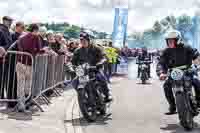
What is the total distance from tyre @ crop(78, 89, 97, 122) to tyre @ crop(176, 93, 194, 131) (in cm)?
185

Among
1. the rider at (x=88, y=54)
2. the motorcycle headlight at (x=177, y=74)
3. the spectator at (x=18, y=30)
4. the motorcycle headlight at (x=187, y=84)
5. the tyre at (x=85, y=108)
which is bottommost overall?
the tyre at (x=85, y=108)

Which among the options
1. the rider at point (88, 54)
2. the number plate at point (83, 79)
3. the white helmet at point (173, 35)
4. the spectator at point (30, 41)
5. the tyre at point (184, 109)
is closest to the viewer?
the tyre at point (184, 109)

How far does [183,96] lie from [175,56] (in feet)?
3.24

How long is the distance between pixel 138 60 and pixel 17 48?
1570cm

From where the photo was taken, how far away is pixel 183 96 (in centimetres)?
934

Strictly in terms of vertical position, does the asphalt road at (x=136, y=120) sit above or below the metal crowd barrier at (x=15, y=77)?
below

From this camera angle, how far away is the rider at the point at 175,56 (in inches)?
391

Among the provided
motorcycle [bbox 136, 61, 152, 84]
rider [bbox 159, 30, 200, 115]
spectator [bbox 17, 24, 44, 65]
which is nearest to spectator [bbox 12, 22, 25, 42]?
spectator [bbox 17, 24, 44, 65]

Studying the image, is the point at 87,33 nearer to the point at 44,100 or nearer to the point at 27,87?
the point at 27,87

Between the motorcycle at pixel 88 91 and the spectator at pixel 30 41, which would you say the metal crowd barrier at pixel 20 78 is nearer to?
the spectator at pixel 30 41

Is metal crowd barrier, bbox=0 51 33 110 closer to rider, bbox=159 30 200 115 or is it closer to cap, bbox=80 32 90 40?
cap, bbox=80 32 90 40

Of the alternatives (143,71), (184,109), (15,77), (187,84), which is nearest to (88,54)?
(15,77)

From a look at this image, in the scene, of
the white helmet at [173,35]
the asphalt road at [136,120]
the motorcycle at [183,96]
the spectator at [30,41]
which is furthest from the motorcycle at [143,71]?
the motorcycle at [183,96]

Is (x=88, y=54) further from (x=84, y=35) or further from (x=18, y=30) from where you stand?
(x=18, y=30)
